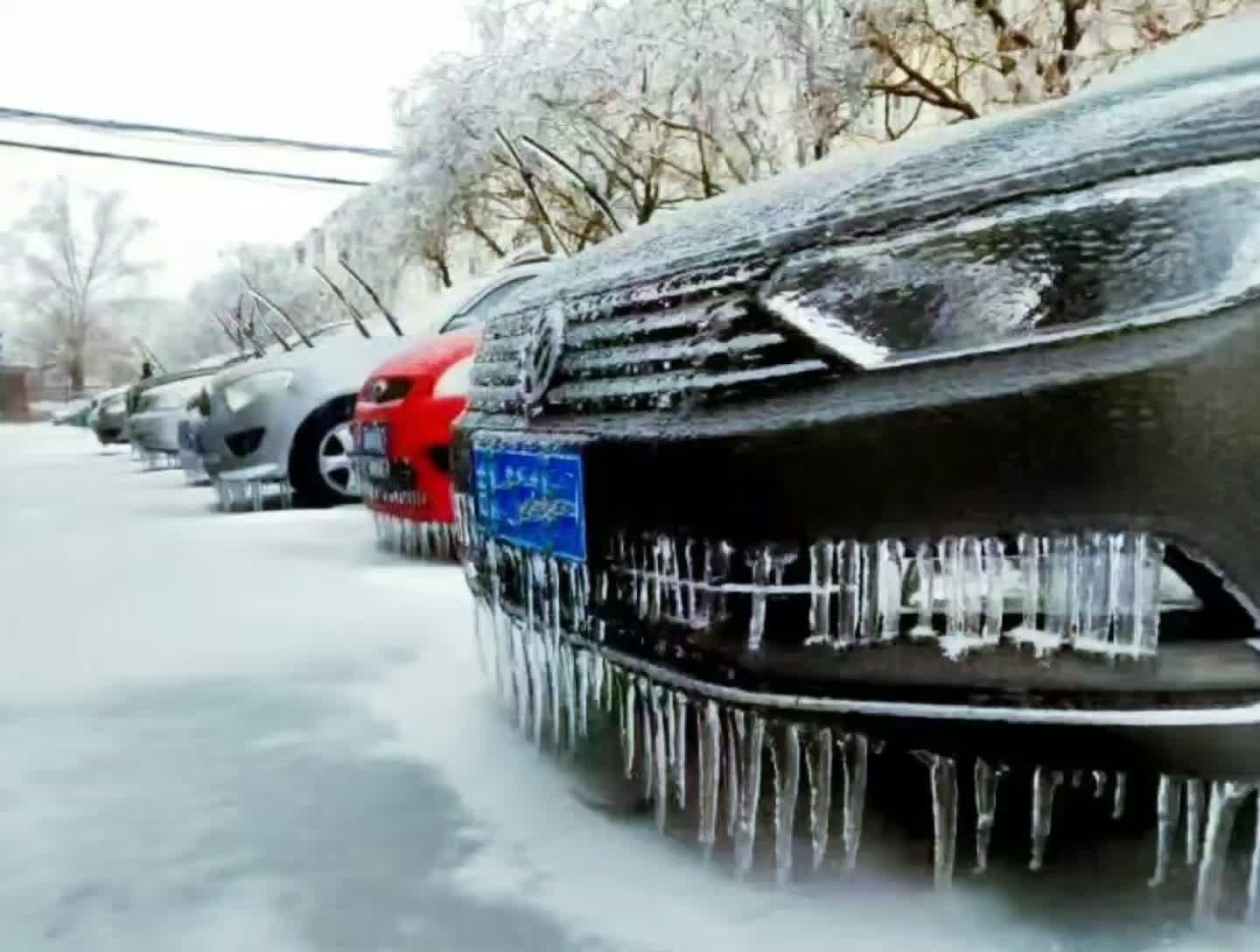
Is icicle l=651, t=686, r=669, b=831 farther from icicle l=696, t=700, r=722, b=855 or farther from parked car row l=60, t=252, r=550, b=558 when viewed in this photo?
parked car row l=60, t=252, r=550, b=558

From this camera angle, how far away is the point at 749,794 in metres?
1.46

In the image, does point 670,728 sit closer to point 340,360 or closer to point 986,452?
point 986,452

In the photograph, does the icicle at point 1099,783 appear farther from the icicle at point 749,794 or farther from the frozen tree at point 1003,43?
the frozen tree at point 1003,43

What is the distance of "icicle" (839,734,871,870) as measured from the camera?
134cm

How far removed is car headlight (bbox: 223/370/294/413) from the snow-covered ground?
2.53 meters

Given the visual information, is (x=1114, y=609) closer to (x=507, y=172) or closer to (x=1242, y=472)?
(x=1242, y=472)

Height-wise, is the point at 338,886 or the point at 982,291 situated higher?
the point at 982,291

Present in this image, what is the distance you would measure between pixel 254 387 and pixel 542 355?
14.6 ft

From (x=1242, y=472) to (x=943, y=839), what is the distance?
545mm

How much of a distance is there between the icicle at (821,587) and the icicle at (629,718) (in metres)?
0.39

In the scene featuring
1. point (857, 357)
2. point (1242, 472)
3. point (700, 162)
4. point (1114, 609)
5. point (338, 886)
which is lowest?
point (338, 886)

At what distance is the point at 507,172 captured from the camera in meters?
13.7

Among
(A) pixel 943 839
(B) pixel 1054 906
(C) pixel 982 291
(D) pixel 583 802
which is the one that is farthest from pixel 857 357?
(D) pixel 583 802

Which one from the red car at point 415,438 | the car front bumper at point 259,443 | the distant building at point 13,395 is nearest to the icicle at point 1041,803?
the red car at point 415,438
